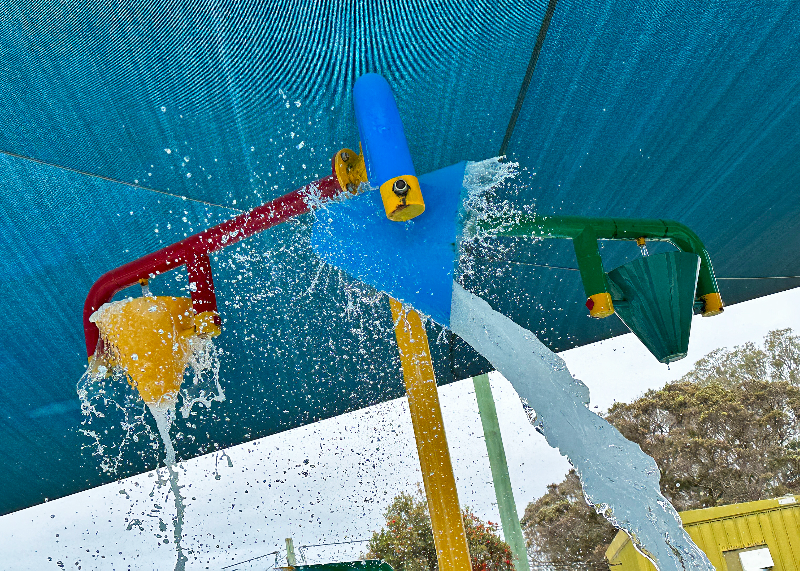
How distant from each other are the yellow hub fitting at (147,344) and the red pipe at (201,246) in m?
0.14

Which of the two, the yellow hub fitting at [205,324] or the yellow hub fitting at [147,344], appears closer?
the yellow hub fitting at [147,344]

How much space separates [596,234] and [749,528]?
7.55 meters

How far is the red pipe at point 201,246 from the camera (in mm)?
2361

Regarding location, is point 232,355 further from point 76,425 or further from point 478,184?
point 478,184

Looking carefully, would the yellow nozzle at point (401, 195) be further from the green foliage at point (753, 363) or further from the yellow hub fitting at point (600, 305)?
the green foliage at point (753, 363)

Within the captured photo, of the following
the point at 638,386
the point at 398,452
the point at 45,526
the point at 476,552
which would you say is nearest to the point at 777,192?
the point at 398,452

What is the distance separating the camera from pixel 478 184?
1.90 meters

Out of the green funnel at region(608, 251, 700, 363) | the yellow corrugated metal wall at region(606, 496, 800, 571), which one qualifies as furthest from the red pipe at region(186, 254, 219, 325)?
the yellow corrugated metal wall at region(606, 496, 800, 571)

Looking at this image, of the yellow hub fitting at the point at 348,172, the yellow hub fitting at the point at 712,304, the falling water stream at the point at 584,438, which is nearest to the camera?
the falling water stream at the point at 584,438

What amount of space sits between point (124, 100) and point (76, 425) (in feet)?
11.0

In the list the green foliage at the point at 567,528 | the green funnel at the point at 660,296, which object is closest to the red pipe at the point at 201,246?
the green funnel at the point at 660,296

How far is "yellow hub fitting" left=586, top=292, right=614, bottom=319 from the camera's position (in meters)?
2.25

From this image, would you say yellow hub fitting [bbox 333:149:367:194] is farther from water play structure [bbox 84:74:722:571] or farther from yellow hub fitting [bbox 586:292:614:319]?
yellow hub fitting [bbox 586:292:614:319]

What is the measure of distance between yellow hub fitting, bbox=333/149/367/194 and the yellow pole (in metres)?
1.55
